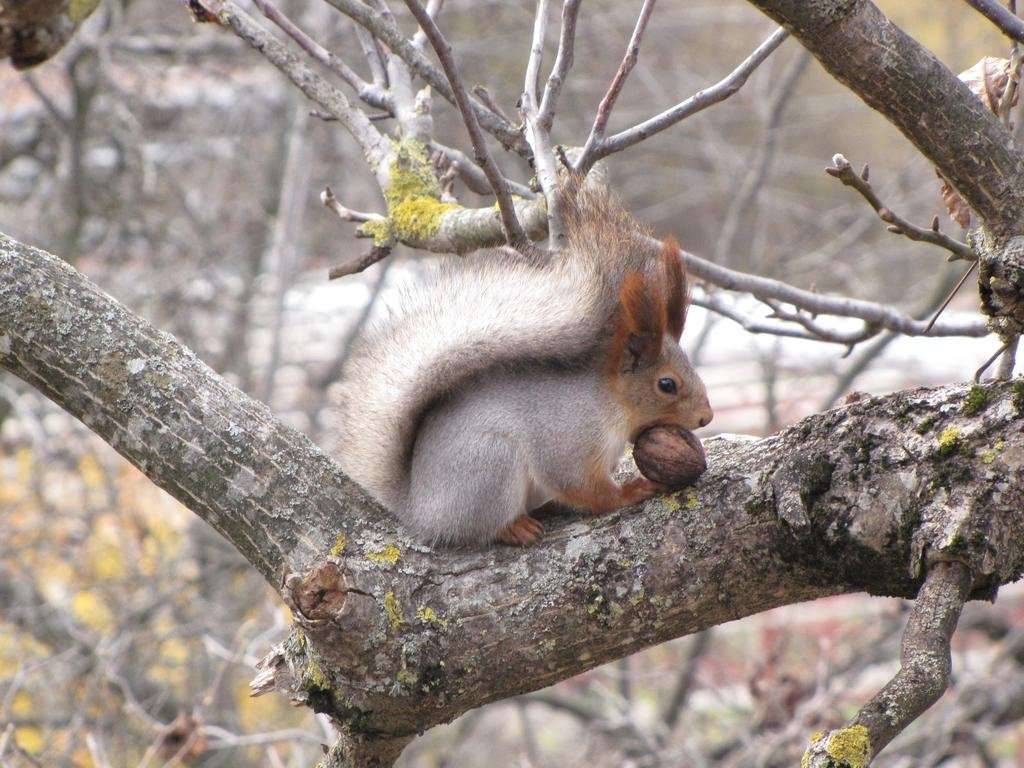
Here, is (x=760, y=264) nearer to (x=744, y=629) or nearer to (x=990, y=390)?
(x=744, y=629)

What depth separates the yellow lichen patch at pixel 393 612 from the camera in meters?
1.56

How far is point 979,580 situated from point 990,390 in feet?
0.76

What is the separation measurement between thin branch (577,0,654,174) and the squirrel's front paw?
554 millimetres

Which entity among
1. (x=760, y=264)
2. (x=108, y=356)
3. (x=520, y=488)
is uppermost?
(x=760, y=264)

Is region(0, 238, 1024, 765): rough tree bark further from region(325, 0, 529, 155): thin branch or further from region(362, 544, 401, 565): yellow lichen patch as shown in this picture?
region(325, 0, 529, 155): thin branch

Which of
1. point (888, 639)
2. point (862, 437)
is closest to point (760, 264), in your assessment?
point (888, 639)

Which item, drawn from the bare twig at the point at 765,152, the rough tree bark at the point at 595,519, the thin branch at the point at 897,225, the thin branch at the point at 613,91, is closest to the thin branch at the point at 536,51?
the thin branch at the point at 613,91

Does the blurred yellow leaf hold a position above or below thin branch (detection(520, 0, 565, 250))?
above

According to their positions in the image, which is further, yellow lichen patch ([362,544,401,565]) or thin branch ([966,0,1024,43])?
yellow lichen patch ([362,544,401,565])

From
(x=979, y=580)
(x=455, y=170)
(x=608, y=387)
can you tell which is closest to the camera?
(x=979, y=580)

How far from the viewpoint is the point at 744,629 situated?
5.15 metres

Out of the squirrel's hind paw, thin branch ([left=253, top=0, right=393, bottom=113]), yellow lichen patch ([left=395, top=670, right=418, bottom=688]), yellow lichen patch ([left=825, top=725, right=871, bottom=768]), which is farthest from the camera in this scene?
thin branch ([left=253, top=0, right=393, bottom=113])

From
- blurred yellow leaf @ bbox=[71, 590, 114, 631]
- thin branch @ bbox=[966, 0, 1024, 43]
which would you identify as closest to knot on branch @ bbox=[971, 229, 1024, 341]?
thin branch @ bbox=[966, 0, 1024, 43]

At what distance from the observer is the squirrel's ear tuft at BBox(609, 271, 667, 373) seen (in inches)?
75.9
